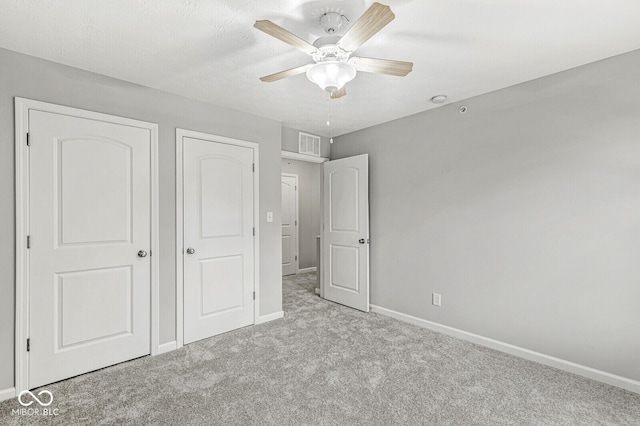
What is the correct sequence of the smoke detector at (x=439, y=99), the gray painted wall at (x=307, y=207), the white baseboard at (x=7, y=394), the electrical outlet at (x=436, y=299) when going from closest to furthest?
the white baseboard at (x=7, y=394) < the smoke detector at (x=439, y=99) < the electrical outlet at (x=436, y=299) < the gray painted wall at (x=307, y=207)

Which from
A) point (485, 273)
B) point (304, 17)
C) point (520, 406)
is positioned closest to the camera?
point (304, 17)

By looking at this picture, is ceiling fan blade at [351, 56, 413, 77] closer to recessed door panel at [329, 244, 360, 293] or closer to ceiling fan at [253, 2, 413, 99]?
ceiling fan at [253, 2, 413, 99]

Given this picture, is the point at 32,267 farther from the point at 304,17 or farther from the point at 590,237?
→ the point at 590,237

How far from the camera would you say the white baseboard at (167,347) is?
2.79m

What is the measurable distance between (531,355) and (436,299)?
3.04 feet

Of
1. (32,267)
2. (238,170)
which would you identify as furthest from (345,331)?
(32,267)

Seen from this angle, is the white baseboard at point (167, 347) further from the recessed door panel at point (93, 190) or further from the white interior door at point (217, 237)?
the recessed door panel at point (93, 190)

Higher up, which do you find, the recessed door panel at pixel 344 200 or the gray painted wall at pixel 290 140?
the gray painted wall at pixel 290 140

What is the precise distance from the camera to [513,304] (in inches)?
109

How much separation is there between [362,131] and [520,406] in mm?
3229

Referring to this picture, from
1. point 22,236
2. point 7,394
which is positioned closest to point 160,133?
point 22,236

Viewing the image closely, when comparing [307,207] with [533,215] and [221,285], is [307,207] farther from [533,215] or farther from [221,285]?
[533,215]

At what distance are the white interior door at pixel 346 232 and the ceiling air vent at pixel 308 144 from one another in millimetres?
243

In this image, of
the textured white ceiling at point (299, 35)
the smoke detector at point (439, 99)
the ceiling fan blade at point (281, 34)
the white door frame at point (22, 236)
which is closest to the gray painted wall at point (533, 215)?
the smoke detector at point (439, 99)
